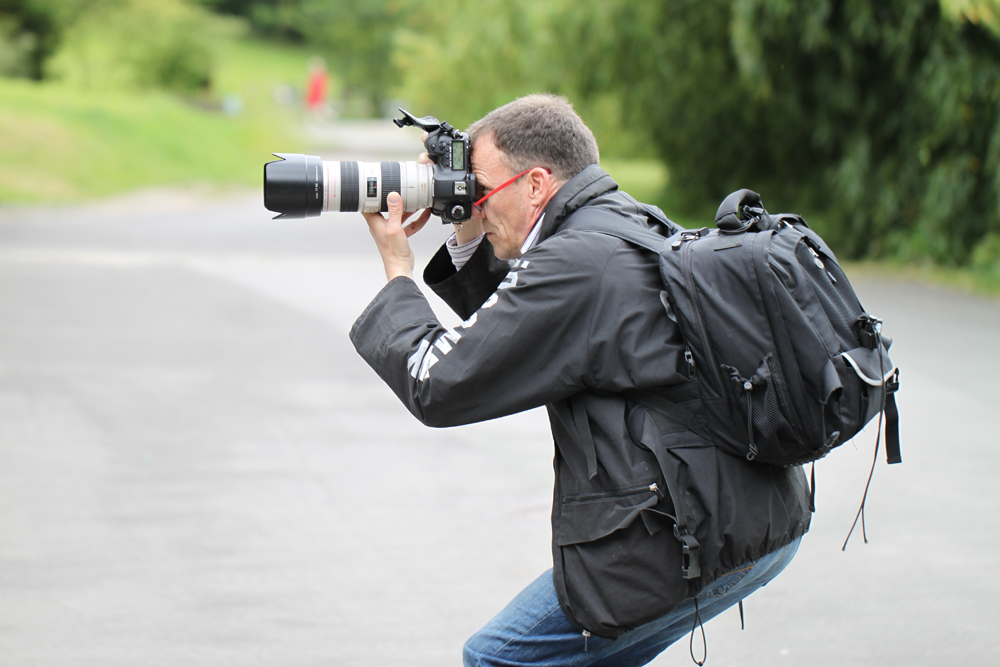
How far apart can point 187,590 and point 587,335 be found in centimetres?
257

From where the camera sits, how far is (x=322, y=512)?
15.6 feet

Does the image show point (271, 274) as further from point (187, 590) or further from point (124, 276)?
point (187, 590)

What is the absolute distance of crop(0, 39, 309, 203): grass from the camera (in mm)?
18141

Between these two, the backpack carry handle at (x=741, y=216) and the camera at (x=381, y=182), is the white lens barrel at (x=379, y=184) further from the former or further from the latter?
the backpack carry handle at (x=741, y=216)

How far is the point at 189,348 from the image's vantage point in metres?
7.71

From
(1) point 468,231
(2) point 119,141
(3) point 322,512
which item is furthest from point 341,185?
(2) point 119,141

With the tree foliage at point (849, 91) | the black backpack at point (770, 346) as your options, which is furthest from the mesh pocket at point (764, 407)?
the tree foliage at point (849, 91)

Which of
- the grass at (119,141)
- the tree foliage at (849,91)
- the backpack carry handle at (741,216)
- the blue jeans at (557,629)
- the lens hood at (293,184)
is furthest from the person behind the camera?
the grass at (119,141)

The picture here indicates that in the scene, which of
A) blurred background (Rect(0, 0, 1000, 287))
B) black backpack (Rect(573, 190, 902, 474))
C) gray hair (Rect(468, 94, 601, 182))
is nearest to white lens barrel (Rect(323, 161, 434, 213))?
gray hair (Rect(468, 94, 601, 182))

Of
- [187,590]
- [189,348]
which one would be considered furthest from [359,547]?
[189,348]

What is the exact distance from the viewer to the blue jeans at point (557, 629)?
2145 millimetres

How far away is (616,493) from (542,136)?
0.77m

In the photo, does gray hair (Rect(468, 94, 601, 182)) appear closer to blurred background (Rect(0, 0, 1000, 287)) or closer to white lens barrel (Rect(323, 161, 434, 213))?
white lens barrel (Rect(323, 161, 434, 213))

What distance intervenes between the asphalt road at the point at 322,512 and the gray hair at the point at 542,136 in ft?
6.54
